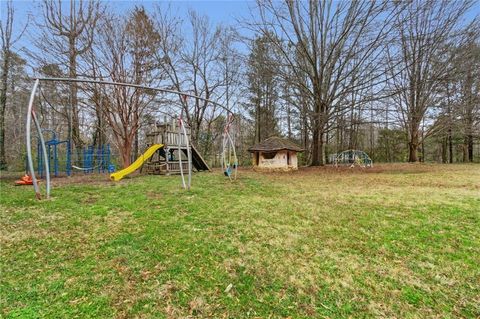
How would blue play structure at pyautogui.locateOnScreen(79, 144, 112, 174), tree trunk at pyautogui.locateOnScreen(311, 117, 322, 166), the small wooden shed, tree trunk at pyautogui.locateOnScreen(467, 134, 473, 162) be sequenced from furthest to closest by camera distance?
1. tree trunk at pyautogui.locateOnScreen(467, 134, 473, 162)
2. tree trunk at pyautogui.locateOnScreen(311, 117, 322, 166)
3. the small wooden shed
4. blue play structure at pyautogui.locateOnScreen(79, 144, 112, 174)

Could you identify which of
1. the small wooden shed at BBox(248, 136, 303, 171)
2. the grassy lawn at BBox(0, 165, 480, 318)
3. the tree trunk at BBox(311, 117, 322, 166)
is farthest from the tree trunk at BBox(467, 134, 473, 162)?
the grassy lawn at BBox(0, 165, 480, 318)

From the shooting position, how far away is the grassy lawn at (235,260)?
2277mm

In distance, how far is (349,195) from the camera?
6.36 m

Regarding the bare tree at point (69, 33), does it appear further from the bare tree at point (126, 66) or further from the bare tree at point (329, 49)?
the bare tree at point (329, 49)

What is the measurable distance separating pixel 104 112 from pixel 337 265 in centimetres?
1358

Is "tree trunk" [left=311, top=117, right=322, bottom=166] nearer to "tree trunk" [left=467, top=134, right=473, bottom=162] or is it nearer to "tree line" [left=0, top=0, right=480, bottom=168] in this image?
"tree line" [left=0, top=0, right=480, bottom=168]

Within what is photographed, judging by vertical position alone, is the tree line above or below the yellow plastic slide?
above

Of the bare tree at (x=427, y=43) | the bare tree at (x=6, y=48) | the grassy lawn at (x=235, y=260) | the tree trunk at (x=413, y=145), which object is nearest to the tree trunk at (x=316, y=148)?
the bare tree at (x=427, y=43)

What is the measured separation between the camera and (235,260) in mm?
3002

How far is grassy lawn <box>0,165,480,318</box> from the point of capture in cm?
228

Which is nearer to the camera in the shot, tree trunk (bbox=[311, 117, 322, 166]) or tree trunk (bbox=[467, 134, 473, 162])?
tree trunk (bbox=[311, 117, 322, 166])

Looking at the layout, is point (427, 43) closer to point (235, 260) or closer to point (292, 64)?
point (292, 64)

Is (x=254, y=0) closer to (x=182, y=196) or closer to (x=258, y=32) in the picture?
(x=258, y=32)

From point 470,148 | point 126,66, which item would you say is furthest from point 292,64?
point 470,148
